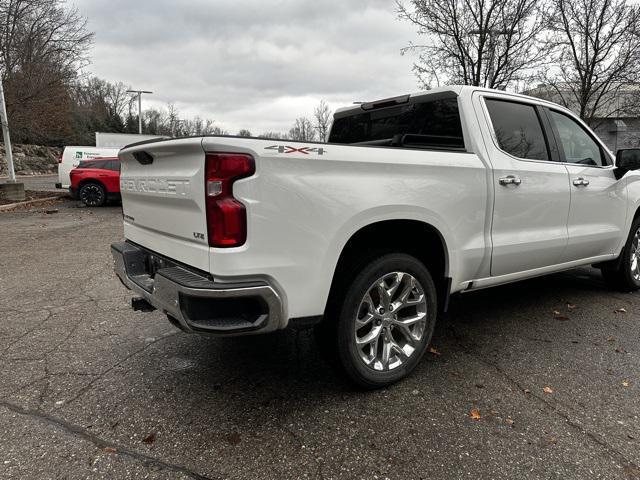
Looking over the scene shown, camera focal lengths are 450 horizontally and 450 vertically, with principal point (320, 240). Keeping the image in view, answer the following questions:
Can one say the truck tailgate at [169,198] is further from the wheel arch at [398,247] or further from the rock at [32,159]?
the rock at [32,159]

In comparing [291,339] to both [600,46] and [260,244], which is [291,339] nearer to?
[260,244]

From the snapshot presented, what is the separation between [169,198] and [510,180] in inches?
94.1

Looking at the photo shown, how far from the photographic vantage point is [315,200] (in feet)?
7.74

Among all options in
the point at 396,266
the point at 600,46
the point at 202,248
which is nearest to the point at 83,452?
the point at 202,248

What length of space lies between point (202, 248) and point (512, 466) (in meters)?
1.86

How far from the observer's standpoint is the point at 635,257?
16.5 feet

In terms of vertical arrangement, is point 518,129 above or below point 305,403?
above

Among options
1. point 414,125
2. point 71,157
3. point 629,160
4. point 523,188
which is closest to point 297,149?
point 414,125

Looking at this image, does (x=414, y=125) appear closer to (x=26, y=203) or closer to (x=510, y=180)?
(x=510, y=180)

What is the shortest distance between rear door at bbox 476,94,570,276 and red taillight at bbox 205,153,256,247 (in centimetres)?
196

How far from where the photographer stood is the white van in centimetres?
1653

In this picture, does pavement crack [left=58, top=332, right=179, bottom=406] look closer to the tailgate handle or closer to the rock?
the tailgate handle

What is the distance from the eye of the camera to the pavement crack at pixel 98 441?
7.13 feet

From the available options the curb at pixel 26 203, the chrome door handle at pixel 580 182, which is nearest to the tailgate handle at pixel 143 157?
the chrome door handle at pixel 580 182
